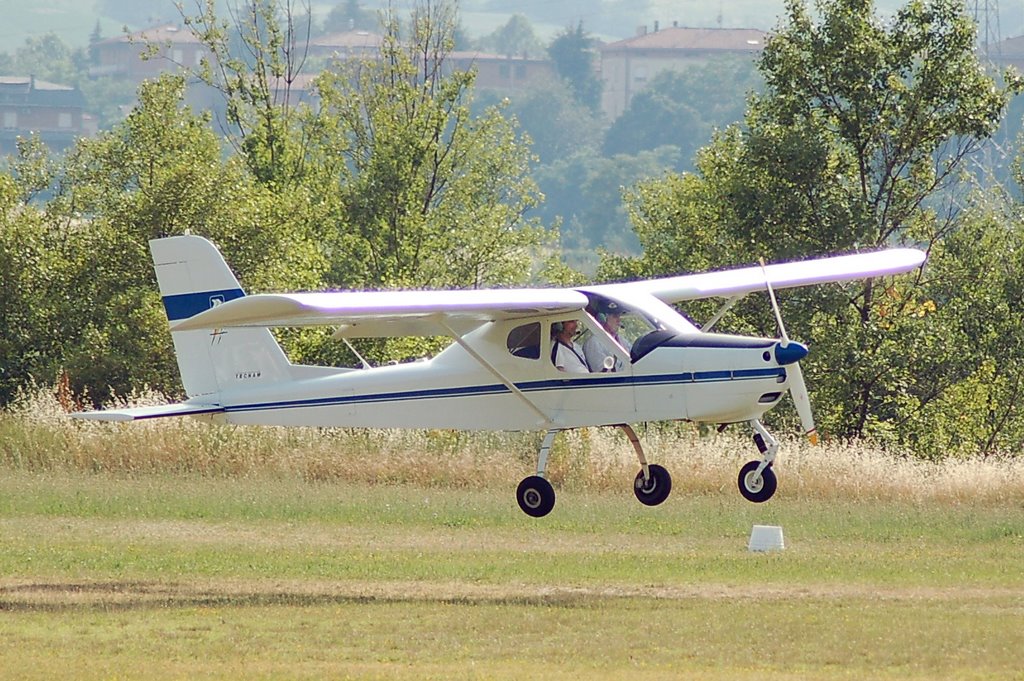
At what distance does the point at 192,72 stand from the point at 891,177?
1850cm

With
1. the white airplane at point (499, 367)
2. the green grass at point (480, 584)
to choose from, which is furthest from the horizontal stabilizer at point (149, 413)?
the green grass at point (480, 584)

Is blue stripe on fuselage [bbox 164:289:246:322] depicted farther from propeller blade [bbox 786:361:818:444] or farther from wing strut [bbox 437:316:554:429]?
propeller blade [bbox 786:361:818:444]

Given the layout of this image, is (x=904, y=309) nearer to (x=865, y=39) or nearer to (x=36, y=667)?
(x=865, y=39)

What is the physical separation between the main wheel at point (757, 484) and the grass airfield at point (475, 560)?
91 centimetres

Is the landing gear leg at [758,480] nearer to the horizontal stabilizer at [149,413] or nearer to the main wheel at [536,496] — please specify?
the main wheel at [536,496]

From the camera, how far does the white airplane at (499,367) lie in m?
16.4

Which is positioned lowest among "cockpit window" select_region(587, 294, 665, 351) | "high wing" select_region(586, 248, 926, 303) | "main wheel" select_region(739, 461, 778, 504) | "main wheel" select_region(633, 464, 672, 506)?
"main wheel" select_region(633, 464, 672, 506)

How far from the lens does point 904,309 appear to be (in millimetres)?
32625

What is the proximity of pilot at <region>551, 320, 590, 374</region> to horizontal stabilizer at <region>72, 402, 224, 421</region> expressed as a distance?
4.12m

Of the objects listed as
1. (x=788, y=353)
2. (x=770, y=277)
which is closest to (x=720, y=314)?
(x=788, y=353)

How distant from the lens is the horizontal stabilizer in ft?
59.1

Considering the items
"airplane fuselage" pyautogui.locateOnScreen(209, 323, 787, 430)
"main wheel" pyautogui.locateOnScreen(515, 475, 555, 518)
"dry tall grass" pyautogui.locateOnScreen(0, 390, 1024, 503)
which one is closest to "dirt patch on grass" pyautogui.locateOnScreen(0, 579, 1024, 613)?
"main wheel" pyautogui.locateOnScreen(515, 475, 555, 518)

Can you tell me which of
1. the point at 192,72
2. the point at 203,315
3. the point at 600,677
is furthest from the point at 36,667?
the point at 192,72

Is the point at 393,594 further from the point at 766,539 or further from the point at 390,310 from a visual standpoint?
the point at 766,539
